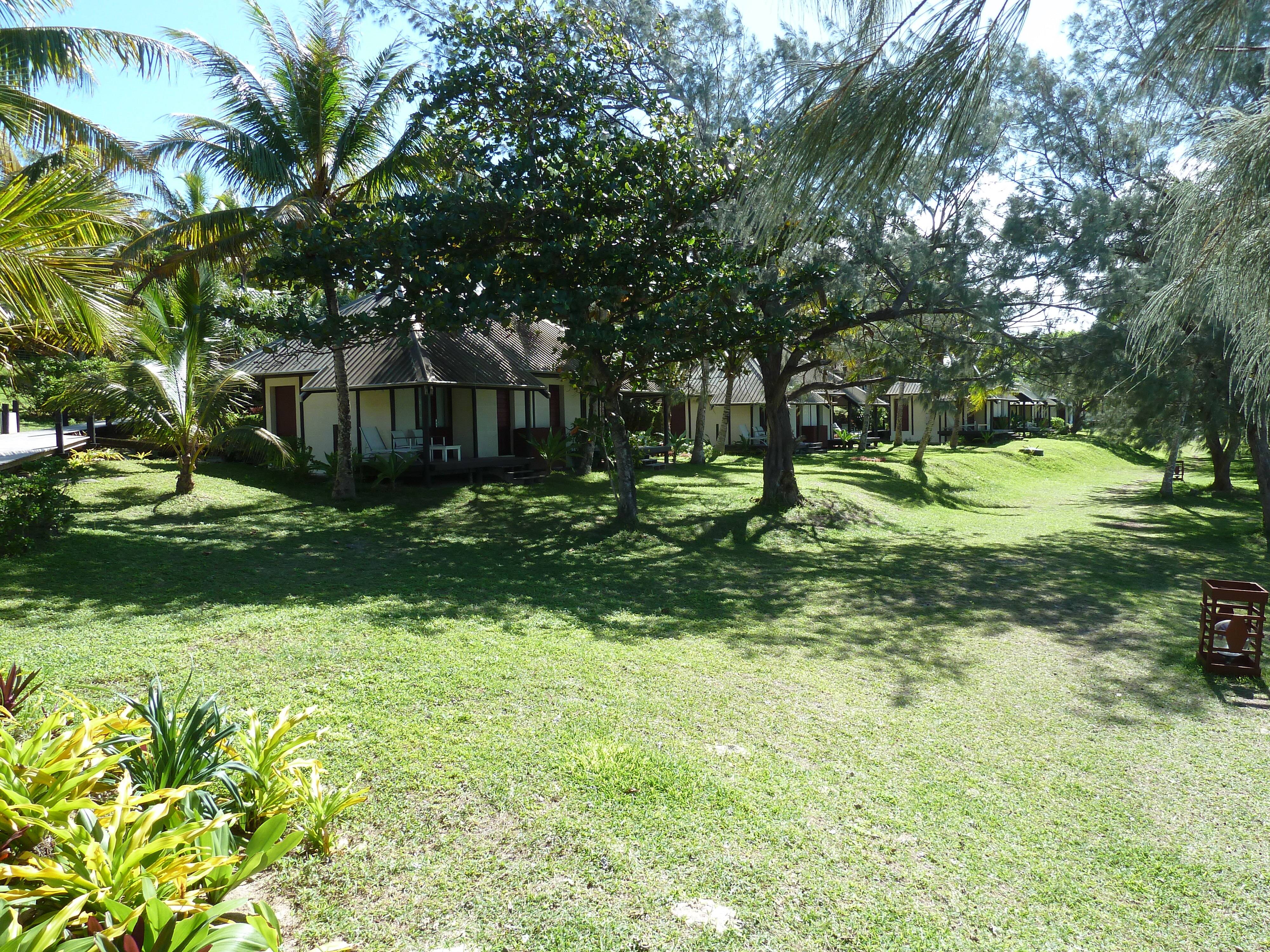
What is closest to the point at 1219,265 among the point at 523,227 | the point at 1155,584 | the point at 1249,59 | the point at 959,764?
the point at 1249,59

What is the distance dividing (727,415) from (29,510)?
24587 millimetres

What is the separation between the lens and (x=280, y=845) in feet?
9.93

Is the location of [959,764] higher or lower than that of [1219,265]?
lower

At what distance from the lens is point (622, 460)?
15.4 meters

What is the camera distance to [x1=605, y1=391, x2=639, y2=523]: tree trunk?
49.2 ft

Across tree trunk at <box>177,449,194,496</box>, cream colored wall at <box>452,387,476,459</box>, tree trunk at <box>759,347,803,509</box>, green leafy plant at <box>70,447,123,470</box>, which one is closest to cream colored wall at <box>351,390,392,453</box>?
cream colored wall at <box>452,387,476,459</box>

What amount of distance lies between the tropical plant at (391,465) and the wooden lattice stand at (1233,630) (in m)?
14.5

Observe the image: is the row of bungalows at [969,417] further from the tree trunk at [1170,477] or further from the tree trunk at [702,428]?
the tree trunk at [702,428]

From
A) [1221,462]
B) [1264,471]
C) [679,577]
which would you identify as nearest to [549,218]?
[679,577]

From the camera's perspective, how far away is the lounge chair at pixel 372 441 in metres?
19.7

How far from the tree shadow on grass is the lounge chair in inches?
95.0

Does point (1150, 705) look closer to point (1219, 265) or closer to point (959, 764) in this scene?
point (959, 764)

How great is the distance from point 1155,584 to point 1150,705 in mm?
6479

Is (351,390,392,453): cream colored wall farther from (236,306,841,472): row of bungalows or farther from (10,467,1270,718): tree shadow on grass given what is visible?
(10,467,1270,718): tree shadow on grass
